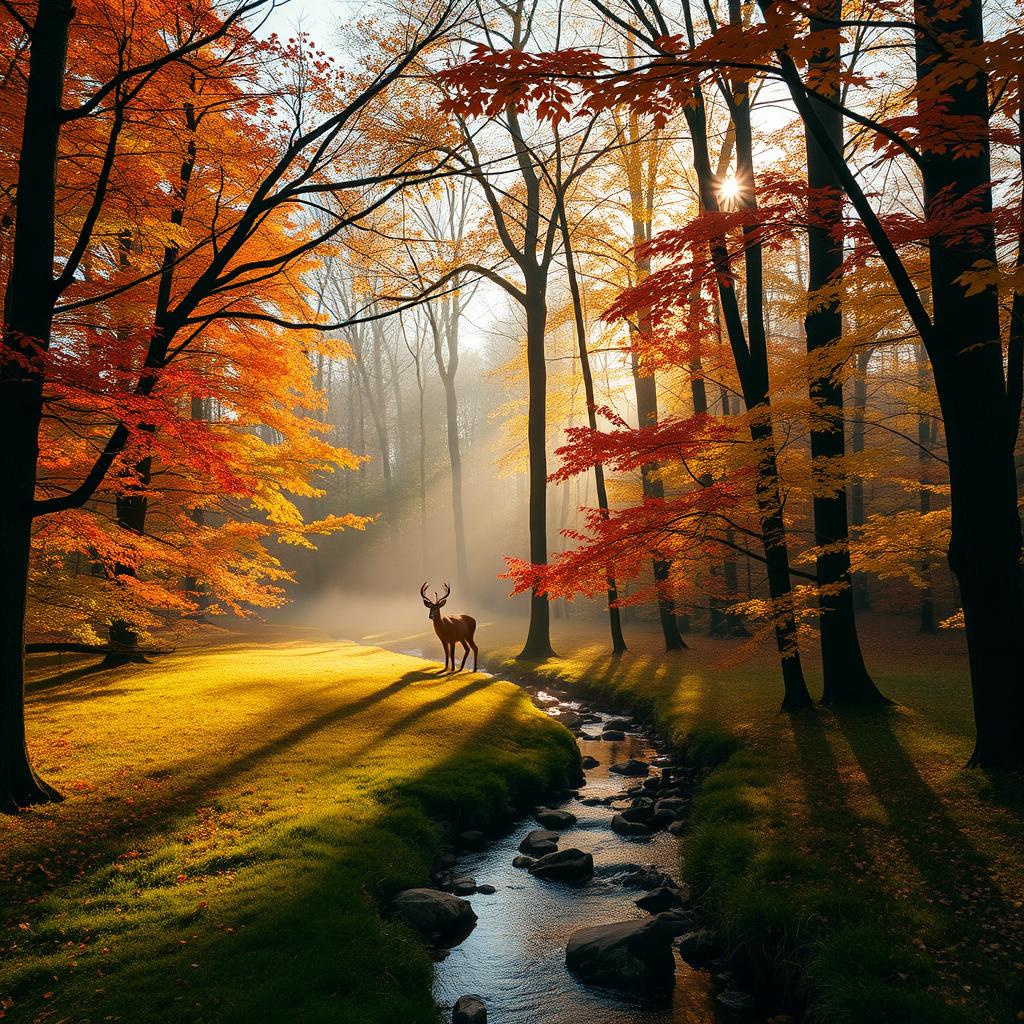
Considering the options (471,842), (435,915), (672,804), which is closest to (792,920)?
(435,915)

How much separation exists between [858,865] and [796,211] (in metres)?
6.77

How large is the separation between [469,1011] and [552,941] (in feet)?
A: 3.83

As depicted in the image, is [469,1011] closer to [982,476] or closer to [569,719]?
[982,476]

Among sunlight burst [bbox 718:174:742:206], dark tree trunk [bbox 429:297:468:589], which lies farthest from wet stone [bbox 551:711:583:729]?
dark tree trunk [bbox 429:297:468:589]

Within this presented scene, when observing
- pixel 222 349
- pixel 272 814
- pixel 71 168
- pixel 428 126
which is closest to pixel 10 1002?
pixel 272 814

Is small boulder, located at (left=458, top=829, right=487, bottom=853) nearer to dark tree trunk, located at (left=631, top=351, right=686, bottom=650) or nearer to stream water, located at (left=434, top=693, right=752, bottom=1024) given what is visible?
stream water, located at (left=434, top=693, right=752, bottom=1024)

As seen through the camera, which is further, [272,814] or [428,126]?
[428,126]

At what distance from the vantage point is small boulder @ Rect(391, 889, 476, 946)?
5384mm

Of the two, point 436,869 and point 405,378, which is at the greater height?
point 405,378

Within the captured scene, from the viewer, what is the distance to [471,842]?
7230 millimetres

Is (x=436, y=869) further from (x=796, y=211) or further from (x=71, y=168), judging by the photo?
(x=71, y=168)

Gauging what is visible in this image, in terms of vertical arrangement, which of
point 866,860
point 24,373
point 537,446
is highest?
point 537,446

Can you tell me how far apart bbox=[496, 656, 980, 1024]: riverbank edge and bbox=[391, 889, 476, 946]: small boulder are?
80.1 inches

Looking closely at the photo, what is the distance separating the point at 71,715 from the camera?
32.7 feet
